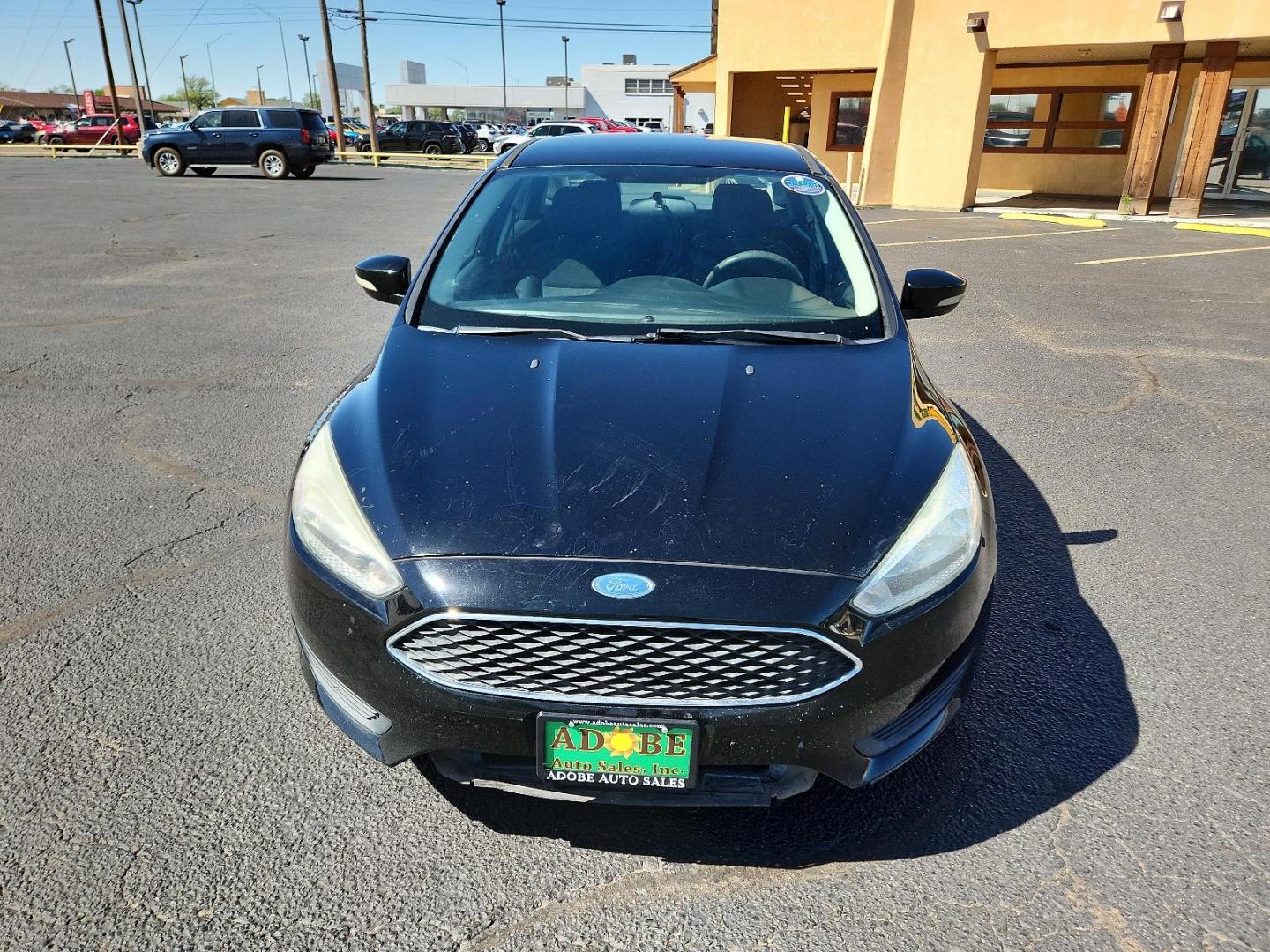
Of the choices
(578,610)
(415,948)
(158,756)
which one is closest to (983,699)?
(578,610)

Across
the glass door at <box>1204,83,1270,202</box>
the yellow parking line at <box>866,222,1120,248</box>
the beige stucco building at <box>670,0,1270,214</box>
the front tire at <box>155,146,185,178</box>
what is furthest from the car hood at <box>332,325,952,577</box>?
the front tire at <box>155,146,185,178</box>

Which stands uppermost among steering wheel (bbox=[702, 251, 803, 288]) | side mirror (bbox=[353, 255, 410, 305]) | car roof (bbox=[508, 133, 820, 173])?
car roof (bbox=[508, 133, 820, 173])

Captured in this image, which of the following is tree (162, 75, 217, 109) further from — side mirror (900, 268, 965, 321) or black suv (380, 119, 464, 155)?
side mirror (900, 268, 965, 321)

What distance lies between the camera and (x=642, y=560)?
193 cm

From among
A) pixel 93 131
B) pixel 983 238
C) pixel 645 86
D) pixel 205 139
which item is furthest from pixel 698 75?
pixel 645 86

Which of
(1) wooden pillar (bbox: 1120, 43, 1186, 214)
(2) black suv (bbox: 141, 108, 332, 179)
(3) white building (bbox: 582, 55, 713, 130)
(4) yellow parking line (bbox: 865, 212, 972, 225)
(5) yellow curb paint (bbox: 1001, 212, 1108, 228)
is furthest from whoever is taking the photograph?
(3) white building (bbox: 582, 55, 713, 130)

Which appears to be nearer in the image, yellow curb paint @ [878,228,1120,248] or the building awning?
yellow curb paint @ [878,228,1120,248]

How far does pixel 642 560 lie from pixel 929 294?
6.34ft

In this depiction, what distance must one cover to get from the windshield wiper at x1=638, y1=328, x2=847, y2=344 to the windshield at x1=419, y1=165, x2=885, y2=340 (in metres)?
0.08

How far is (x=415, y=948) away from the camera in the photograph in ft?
6.20

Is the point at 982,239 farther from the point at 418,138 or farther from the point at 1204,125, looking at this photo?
the point at 418,138

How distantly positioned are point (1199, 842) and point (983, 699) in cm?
65

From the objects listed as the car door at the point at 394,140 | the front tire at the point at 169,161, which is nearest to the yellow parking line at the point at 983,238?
the front tire at the point at 169,161

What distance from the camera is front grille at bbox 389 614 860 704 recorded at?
6.11 feet
